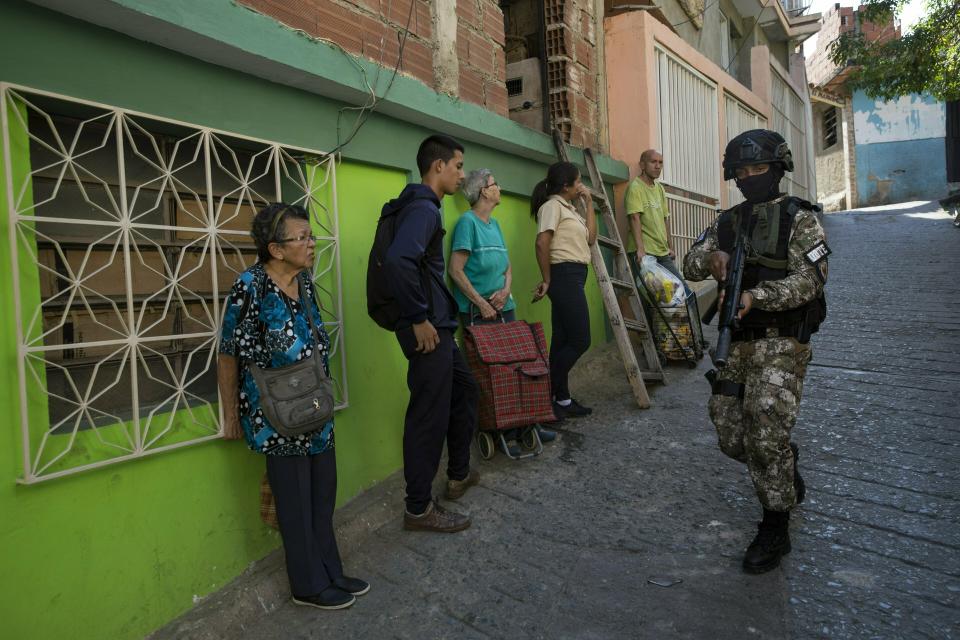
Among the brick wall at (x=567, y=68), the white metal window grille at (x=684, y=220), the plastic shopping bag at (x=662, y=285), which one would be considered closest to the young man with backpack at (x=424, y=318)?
the plastic shopping bag at (x=662, y=285)

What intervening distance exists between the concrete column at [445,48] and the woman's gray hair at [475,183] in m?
0.57

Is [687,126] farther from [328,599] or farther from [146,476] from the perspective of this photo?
[146,476]

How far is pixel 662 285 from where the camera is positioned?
5.94m

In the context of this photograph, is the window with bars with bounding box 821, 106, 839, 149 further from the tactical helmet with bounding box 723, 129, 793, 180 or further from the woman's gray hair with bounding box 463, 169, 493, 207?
the tactical helmet with bounding box 723, 129, 793, 180

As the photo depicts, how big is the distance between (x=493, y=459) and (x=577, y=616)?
1.68m

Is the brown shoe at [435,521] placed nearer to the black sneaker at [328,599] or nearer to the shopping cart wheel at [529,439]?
the black sneaker at [328,599]

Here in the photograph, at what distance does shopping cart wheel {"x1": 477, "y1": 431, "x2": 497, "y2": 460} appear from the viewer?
414 cm

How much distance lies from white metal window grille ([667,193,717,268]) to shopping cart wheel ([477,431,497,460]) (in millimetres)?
3914

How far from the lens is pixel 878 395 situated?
500 centimetres

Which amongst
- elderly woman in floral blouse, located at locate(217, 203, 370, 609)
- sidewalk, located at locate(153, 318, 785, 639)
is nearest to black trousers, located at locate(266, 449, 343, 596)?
elderly woman in floral blouse, located at locate(217, 203, 370, 609)

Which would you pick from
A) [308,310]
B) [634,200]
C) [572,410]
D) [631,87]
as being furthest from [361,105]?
[631,87]

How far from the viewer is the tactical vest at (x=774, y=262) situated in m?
2.98

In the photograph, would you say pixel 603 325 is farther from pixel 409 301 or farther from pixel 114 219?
pixel 114 219

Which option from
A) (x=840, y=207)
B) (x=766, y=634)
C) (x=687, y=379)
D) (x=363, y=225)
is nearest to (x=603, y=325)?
(x=687, y=379)
